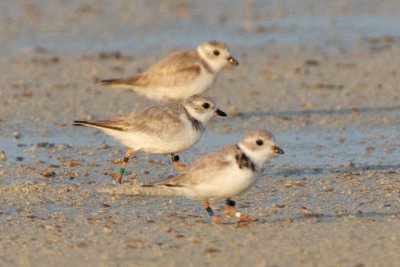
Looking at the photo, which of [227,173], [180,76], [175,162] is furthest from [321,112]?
[227,173]

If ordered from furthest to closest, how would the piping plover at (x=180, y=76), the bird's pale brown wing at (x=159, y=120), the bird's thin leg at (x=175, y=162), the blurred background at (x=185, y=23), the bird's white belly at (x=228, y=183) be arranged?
the blurred background at (x=185, y=23)
the piping plover at (x=180, y=76)
the bird's thin leg at (x=175, y=162)
the bird's pale brown wing at (x=159, y=120)
the bird's white belly at (x=228, y=183)

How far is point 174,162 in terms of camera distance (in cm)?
892

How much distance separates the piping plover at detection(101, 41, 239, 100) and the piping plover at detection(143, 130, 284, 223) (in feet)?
14.0

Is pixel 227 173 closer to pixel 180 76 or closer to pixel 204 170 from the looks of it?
pixel 204 170

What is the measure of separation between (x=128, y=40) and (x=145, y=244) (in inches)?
442

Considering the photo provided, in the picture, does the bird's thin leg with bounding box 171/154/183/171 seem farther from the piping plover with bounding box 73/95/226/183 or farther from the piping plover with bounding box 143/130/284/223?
the piping plover with bounding box 143/130/284/223

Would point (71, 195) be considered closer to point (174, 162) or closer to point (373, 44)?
point (174, 162)

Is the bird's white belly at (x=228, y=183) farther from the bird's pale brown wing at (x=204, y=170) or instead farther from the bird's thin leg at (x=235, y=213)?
the bird's thin leg at (x=235, y=213)

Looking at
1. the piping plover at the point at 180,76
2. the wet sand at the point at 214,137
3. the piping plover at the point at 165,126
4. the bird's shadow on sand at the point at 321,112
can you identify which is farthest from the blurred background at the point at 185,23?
the piping plover at the point at 165,126

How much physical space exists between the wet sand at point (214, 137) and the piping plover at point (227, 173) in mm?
254

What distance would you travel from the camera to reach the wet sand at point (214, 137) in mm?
6469

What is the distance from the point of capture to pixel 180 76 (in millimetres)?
11234

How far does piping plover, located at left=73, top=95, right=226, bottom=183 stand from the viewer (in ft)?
27.4

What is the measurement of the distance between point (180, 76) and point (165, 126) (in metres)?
2.96
